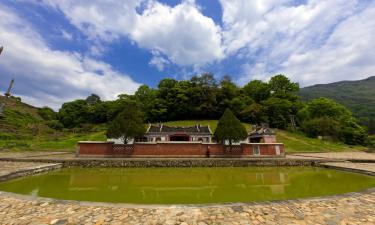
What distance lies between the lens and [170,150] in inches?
738

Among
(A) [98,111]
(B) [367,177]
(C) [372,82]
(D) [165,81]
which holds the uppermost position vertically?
(C) [372,82]

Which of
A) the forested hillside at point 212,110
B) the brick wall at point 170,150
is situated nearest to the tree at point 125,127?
the brick wall at point 170,150

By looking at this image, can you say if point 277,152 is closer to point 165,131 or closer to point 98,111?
point 165,131

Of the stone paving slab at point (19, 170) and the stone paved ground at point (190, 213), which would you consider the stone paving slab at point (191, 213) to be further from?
the stone paving slab at point (19, 170)

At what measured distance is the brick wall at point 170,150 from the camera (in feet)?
59.6

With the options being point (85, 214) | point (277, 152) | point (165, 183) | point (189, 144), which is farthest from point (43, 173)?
point (277, 152)

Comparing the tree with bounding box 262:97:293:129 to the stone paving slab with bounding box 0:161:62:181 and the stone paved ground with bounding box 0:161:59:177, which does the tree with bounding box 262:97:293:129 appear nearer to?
the stone paving slab with bounding box 0:161:62:181

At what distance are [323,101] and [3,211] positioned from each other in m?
54.9

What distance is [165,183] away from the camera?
970 centimetres

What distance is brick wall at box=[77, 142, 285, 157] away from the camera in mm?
18172

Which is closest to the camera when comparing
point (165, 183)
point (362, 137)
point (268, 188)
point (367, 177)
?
point (268, 188)

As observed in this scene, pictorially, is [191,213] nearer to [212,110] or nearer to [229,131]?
[229,131]

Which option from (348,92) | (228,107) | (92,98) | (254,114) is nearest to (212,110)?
(228,107)

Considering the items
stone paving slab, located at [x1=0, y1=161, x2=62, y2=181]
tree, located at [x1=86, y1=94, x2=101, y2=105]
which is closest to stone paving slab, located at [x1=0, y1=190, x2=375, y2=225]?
stone paving slab, located at [x1=0, y1=161, x2=62, y2=181]
